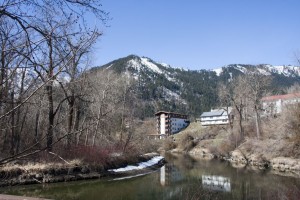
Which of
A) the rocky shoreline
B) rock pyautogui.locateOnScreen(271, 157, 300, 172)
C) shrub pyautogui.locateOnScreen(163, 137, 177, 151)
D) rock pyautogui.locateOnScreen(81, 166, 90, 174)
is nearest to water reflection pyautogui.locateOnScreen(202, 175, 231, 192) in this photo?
the rocky shoreline

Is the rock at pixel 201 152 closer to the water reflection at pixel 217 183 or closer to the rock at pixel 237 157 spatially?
the rock at pixel 237 157

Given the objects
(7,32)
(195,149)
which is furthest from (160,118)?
(7,32)

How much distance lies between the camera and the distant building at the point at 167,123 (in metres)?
122

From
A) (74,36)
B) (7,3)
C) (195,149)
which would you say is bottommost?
(195,149)

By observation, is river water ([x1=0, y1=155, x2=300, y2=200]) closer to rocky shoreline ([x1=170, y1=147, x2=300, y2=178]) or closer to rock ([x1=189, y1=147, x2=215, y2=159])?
rocky shoreline ([x1=170, y1=147, x2=300, y2=178])

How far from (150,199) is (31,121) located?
2120 centimetres

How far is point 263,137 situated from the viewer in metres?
48.8

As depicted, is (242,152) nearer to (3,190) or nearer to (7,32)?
(3,190)

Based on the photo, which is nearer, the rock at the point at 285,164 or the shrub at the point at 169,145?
the rock at the point at 285,164

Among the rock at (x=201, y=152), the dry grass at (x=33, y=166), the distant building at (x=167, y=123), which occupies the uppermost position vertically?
the distant building at (x=167, y=123)

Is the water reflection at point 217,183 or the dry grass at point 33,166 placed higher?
the dry grass at point 33,166

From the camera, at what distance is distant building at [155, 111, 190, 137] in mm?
121562

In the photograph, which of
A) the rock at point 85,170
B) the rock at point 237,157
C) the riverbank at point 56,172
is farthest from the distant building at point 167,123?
the rock at point 85,170

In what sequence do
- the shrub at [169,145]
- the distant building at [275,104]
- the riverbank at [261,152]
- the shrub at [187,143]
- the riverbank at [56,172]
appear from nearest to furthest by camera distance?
the riverbank at [56,172] → the riverbank at [261,152] → the distant building at [275,104] → the shrub at [187,143] → the shrub at [169,145]
